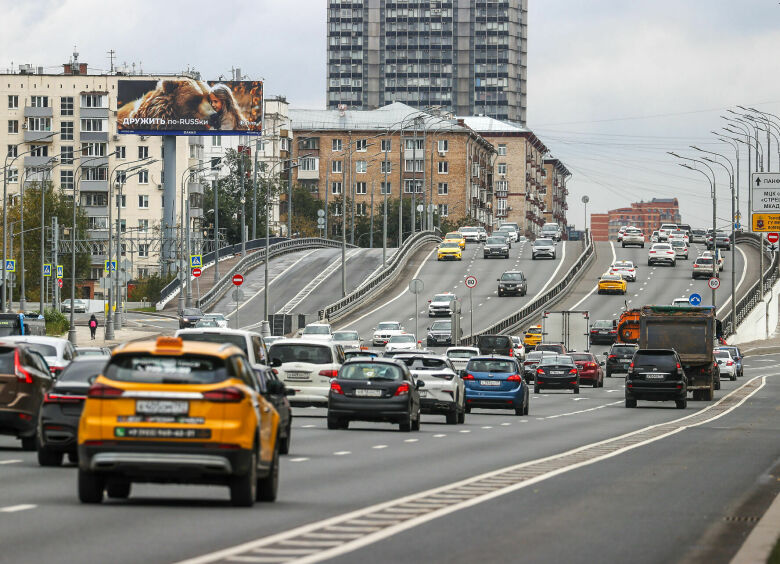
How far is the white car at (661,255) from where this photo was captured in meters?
118

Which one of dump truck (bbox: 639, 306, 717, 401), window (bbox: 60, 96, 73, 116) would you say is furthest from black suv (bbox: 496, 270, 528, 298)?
window (bbox: 60, 96, 73, 116)

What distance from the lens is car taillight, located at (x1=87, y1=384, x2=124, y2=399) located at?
14039mm

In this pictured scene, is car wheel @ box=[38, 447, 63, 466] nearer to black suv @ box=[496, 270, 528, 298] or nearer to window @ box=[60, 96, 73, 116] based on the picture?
black suv @ box=[496, 270, 528, 298]

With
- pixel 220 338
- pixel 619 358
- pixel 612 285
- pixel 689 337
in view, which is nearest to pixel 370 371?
pixel 220 338

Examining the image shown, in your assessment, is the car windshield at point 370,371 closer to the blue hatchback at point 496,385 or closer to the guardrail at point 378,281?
the blue hatchback at point 496,385

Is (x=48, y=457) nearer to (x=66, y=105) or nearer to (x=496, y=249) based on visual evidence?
(x=496, y=249)

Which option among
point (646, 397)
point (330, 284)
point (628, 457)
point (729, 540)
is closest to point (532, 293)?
point (330, 284)

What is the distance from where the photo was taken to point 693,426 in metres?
33.9

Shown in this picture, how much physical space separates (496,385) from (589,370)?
22874 millimetres

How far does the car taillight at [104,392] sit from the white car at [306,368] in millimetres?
20768

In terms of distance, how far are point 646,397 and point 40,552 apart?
3383 centimetres

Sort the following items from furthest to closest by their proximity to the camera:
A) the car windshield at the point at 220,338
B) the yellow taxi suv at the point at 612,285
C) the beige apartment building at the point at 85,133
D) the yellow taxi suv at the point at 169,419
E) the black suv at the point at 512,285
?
1. the beige apartment building at the point at 85,133
2. the yellow taxi suv at the point at 612,285
3. the black suv at the point at 512,285
4. the car windshield at the point at 220,338
5. the yellow taxi suv at the point at 169,419

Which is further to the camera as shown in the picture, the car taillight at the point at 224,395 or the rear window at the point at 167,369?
the rear window at the point at 167,369

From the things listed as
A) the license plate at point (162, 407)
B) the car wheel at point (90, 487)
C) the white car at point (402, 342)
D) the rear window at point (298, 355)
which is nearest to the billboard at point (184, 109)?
the white car at point (402, 342)
